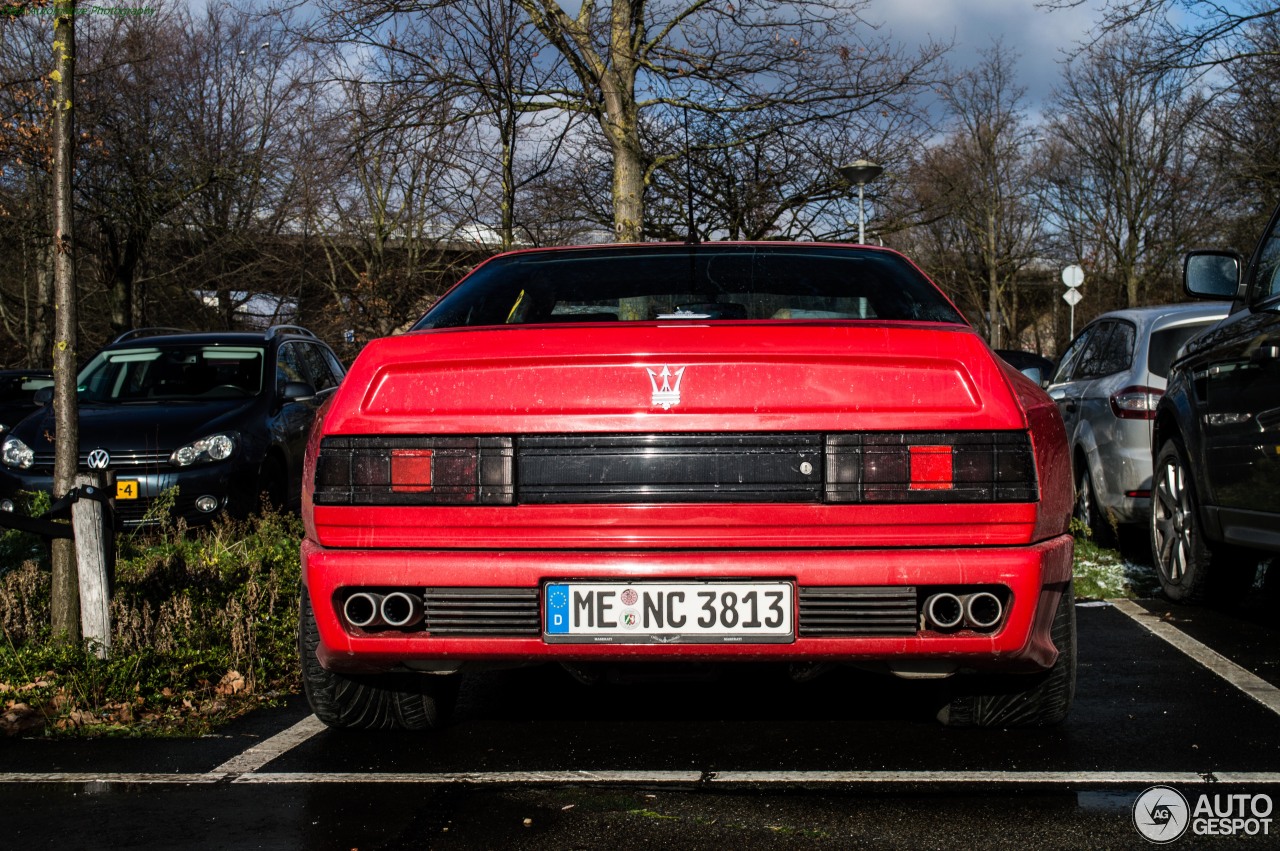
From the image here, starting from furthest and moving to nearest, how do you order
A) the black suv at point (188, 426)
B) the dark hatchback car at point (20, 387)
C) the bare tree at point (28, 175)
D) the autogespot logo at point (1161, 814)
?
the bare tree at point (28, 175)
the dark hatchback car at point (20, 387)
the black suv at point (188, 426)
the autogespot logo at point (1161, 814)

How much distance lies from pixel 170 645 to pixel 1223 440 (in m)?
4.35

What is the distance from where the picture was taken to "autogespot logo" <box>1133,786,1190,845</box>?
3096 mm

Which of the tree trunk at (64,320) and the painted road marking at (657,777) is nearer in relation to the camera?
the painted road marking at (657,777)

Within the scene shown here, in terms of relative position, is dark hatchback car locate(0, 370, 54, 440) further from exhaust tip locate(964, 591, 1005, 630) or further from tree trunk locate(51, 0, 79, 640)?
exhaust tip locate(964, 591, 1005, 630)

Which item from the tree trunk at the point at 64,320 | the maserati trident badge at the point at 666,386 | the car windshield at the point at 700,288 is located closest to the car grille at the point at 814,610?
the maserati trident badge at the point at 666,386

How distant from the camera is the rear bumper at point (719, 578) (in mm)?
3311

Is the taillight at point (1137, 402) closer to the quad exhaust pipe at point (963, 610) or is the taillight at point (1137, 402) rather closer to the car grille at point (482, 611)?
the quad exhaust pipe at point (963, 610)

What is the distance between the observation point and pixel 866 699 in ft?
15.0

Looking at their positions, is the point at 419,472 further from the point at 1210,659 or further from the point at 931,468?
the point at 1210,659

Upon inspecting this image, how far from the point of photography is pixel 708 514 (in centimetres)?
334

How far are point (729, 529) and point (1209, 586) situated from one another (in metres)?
3.85

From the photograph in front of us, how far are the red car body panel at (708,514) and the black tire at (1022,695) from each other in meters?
0.35

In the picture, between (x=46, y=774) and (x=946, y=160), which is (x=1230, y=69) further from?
(x=946, y=160)

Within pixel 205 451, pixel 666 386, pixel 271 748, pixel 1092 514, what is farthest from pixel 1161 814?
pixel 205 451
